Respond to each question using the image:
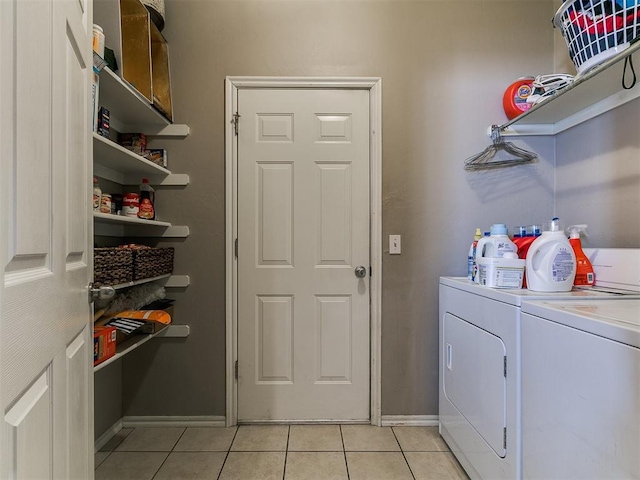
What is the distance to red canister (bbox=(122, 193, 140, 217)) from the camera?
1701 millimetres

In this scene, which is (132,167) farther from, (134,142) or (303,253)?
(303,253)

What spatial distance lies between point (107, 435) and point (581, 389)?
2.21m

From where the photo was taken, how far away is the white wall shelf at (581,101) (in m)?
1.28

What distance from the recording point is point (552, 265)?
125cm

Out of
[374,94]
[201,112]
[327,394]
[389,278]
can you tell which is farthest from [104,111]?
[327,394]

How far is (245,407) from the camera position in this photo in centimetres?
196

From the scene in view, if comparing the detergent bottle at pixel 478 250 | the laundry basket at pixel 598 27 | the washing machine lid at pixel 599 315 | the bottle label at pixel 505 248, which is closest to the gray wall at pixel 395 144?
the detergent bottle at pixel 478 250

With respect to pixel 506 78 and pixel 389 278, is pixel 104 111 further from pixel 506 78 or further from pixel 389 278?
pixel 506 78

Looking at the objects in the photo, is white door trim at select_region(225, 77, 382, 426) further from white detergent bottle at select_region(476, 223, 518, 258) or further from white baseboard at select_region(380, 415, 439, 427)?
white detergent bottle at select_region(476, 223, 518, 258)

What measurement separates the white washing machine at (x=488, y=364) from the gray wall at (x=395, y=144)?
294mm

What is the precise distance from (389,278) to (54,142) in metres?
1.66

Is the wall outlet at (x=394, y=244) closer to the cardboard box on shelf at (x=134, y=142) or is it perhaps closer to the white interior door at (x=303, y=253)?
the white interior door at (x=303, y=253)

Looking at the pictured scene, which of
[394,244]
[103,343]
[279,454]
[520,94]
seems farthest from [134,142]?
[520,94]

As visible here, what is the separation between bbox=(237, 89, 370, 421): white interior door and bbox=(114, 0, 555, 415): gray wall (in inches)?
5.5
